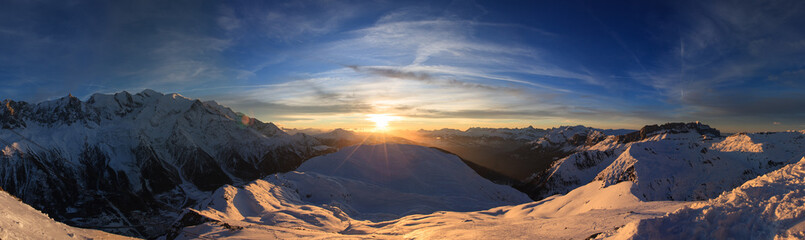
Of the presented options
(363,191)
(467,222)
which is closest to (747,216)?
(467,222)

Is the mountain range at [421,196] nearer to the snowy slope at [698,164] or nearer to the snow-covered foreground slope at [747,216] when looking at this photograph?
the snow-covered foreground slope at [747,216]

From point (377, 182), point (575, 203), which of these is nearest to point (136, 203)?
point (377, 182)

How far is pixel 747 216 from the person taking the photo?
48.8 ft

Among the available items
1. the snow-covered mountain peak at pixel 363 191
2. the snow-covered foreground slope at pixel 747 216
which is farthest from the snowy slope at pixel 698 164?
the snow-covered foreground slope at pixel 747 216

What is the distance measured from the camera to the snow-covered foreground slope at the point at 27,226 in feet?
57.8

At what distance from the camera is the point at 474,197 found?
116625mm

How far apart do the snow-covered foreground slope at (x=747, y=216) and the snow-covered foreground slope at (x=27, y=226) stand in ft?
113

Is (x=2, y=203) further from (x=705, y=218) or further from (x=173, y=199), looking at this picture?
(x=173, y=199)

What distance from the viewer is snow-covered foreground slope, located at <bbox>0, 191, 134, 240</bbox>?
1761cm

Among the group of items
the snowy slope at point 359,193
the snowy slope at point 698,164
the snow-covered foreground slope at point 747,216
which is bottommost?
the snowy slope at point 359,193

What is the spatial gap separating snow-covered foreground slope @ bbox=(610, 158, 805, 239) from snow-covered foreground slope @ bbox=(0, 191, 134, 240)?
34521 millimetres

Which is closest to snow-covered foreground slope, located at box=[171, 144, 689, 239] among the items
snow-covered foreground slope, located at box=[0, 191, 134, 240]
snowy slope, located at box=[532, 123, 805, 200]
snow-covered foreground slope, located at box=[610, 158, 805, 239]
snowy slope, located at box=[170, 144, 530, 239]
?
snowy slope, located at box=[170, 144, 530, 239]

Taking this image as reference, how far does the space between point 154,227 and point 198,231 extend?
13077 cm

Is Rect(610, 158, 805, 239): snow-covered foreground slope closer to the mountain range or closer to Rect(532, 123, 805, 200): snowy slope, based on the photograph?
the mountain range
